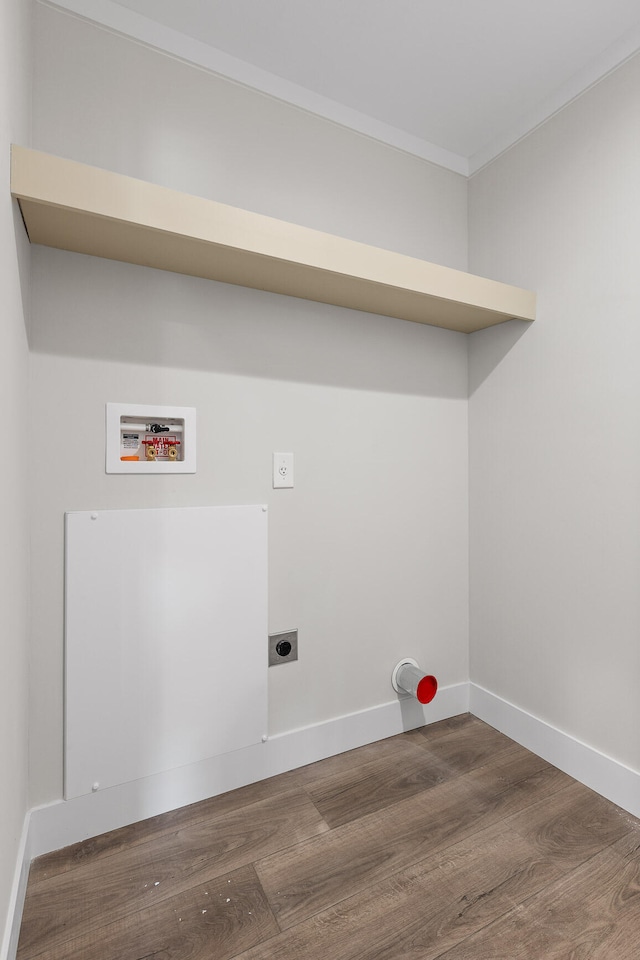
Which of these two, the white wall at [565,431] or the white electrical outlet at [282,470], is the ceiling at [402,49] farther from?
the white electrical outlet at [282,470]

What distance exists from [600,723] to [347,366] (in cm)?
132

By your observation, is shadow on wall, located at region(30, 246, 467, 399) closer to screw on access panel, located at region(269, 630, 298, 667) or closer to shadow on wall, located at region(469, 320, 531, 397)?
shadow on wall, located at region(469, 320, 531, 397)

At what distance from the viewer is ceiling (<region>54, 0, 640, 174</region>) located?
1322 mm

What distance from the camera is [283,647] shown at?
1.55 m

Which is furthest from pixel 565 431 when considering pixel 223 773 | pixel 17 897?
pixel 17 897

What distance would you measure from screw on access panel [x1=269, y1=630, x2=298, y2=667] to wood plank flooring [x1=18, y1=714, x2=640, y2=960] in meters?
0.35

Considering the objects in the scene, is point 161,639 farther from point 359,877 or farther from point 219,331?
point 219,331

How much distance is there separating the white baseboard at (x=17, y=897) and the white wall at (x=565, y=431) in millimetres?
1474

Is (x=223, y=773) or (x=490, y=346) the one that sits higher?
(x=490, y=346)

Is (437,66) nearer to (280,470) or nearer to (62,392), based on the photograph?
(280,470)

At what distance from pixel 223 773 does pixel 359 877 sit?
0.47m

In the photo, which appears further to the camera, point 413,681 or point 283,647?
point 413,681

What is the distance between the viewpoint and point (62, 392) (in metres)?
1.25

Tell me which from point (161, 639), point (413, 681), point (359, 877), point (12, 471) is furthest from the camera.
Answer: point (413, 681)
